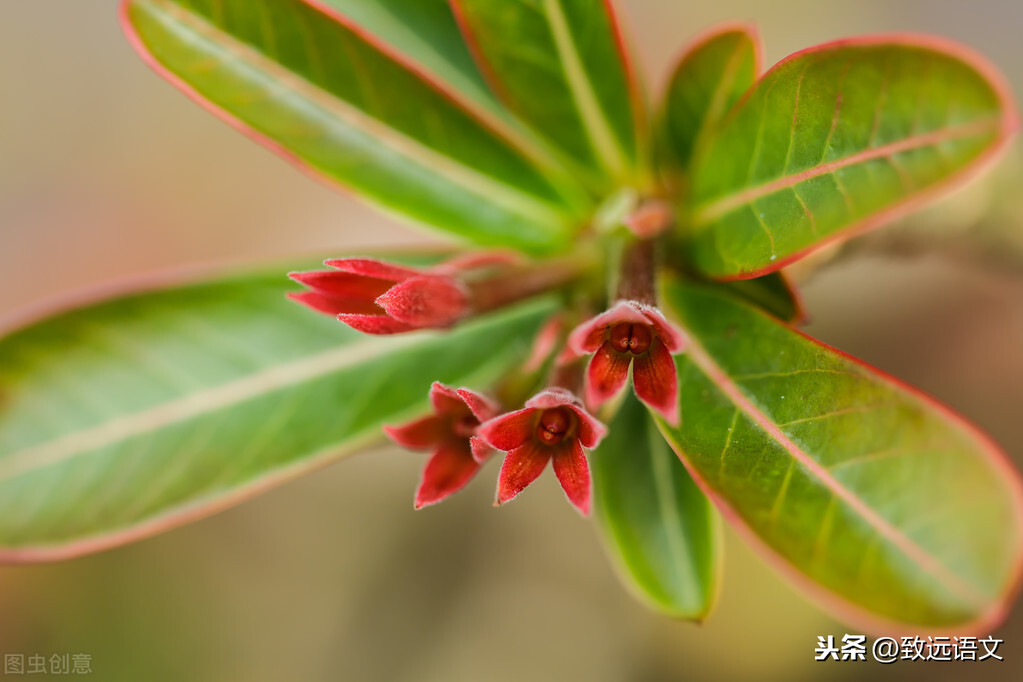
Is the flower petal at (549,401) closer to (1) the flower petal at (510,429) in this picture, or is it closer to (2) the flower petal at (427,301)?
(1) the flower petal at (510,429)

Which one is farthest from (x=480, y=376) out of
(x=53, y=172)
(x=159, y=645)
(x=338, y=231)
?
(x=53, y=172)

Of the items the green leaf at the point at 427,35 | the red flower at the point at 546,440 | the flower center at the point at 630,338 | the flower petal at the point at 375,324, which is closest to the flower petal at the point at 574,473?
the red flower at the point at 546,440

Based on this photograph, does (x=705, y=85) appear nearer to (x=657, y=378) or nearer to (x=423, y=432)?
(x=657, y=378)

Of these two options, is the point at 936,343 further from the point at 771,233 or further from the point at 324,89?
the point at 324,89

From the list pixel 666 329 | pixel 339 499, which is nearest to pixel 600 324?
pixel 666 329

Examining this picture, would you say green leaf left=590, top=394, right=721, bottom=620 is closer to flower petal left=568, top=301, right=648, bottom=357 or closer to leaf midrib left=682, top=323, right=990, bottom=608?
leaf midrib left=682, top=323, right=990, bottom=608

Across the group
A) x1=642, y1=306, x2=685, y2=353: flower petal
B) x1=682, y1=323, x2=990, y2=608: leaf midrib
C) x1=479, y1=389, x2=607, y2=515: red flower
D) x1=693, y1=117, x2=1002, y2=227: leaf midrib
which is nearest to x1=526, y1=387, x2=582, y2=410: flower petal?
x1=479, y1=389, x2=607, y2=515: red flower
